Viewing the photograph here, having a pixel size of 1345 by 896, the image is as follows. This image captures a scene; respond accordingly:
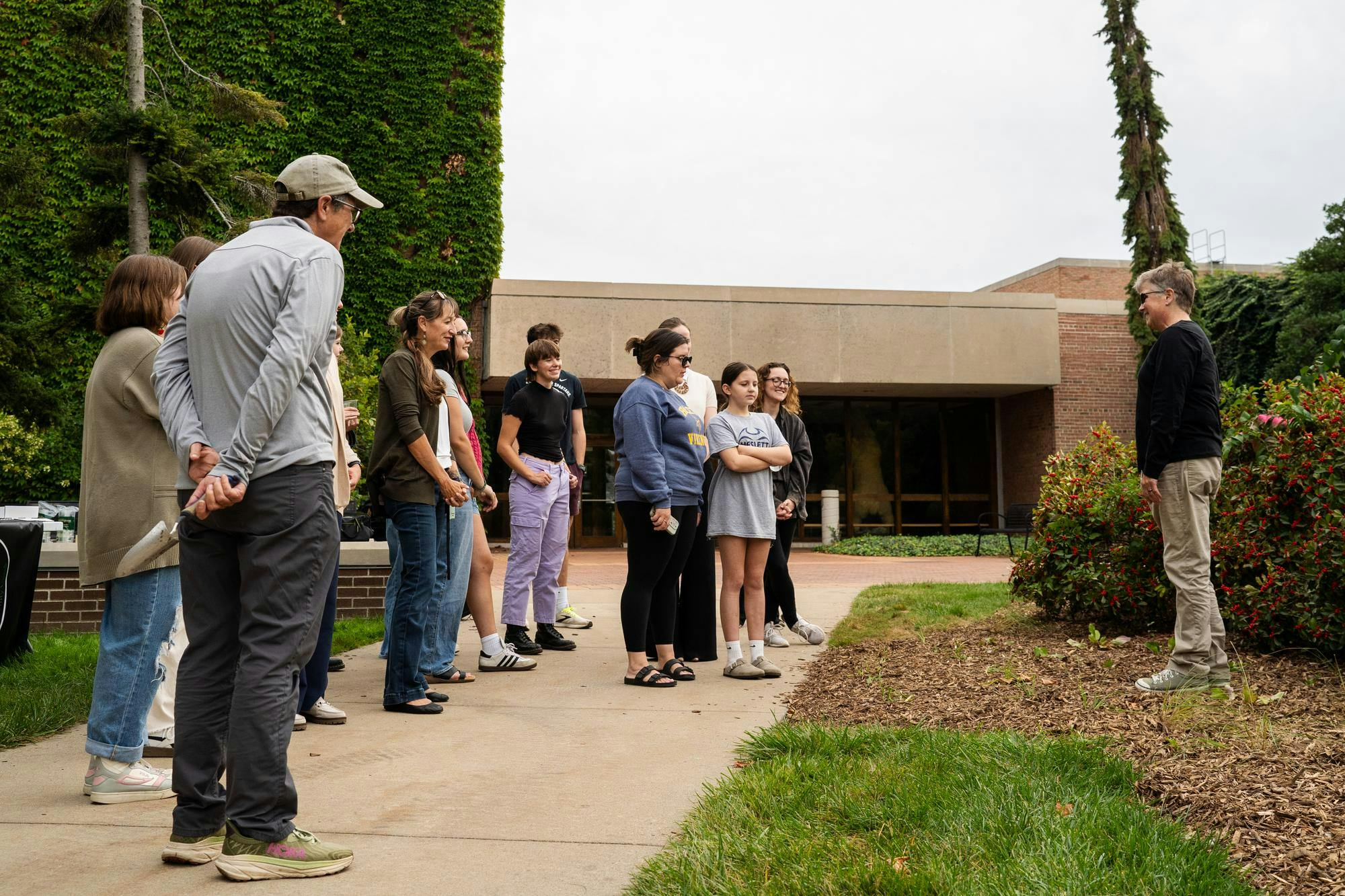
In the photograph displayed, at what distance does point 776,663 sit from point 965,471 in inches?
791

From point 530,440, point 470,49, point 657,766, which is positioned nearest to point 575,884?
point 657,766

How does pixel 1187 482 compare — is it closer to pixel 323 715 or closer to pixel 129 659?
pixel 323 715

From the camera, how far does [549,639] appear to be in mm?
7074

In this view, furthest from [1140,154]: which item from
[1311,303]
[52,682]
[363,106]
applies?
[52,682]

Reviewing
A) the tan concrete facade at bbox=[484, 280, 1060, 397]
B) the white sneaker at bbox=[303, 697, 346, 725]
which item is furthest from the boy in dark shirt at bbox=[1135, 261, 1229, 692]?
the tan concrete facade at bbox=[484, 280, 1060, 397]

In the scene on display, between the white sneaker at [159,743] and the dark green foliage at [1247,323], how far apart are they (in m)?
26.4

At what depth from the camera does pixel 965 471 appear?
25500 millimetres

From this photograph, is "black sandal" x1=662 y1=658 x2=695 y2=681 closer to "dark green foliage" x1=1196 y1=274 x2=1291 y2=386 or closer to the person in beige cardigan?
the person in beige cardigan

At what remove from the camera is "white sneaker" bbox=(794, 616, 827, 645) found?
24.0 feet

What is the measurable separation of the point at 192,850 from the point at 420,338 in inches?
114

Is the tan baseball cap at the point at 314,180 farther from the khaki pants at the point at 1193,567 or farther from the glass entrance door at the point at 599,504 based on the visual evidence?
the glass entrance door at the point at 599,504

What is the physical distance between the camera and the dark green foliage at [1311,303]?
23.6 meters

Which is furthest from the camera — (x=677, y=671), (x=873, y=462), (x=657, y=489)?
(x=873, y=462)

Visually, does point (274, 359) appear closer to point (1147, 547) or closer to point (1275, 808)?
point (1275, 808)
